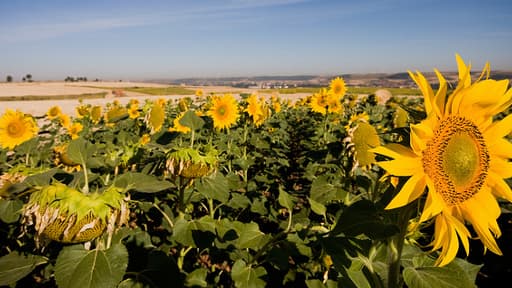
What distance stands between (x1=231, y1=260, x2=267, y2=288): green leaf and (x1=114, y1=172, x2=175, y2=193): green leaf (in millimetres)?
771

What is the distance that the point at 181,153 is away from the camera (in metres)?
1.76

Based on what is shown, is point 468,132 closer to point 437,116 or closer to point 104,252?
point 437,116

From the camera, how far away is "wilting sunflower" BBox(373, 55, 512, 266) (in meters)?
0.90

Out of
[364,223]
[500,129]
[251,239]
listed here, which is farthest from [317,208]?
[500,129]

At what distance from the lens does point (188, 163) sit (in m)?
1.74

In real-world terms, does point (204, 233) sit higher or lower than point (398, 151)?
lower

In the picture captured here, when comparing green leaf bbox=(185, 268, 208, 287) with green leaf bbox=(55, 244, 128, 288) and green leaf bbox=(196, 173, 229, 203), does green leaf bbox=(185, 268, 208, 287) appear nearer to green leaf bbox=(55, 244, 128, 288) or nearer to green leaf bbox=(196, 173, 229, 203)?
green leaf bbox=(196, 173, 229, 203)

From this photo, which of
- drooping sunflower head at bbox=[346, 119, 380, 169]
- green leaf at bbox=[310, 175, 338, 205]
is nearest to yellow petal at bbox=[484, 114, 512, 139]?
green leaf at bbox=[310, 175, 338, 205]

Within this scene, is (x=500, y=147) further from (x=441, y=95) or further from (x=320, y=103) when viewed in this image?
(x=320, y=103)

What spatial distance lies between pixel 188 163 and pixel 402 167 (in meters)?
1.14

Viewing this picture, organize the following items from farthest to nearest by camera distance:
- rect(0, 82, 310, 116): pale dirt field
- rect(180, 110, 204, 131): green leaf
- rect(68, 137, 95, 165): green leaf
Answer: rect(0, 82, 310, 116): pale dirt field → rect(180, 110, 204, 131): green leaf → rect(68, 137, 95, 165): green leaf

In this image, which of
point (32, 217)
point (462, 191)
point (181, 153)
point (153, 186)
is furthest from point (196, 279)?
point (462, 191)

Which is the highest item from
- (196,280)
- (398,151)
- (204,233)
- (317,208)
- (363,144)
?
(398,151)

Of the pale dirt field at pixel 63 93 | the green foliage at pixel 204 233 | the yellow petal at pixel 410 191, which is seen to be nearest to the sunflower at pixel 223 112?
the pale dirt field at pixel 63 93
